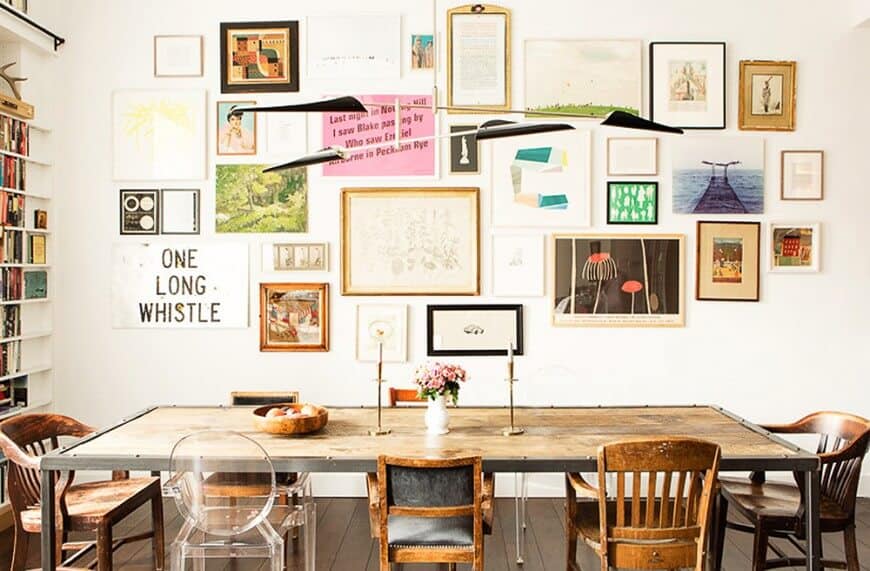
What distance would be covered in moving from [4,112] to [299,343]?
205 cm

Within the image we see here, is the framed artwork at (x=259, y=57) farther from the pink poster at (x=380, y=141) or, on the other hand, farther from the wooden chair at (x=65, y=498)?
the wooden chair at (x=65, y=498)

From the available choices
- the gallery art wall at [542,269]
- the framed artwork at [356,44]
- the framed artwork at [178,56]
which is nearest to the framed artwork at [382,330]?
the gallery art wall at [542,269]

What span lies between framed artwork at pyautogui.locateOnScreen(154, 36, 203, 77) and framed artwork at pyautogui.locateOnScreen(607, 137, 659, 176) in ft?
8.47

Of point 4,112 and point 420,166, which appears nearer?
point 4,112

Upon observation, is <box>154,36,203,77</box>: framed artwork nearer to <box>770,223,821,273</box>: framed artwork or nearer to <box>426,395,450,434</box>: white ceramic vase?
<box>426,395,450,434</box>: white ceramic vase

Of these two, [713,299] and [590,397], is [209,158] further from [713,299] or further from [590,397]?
[713,299]

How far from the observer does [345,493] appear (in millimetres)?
4984

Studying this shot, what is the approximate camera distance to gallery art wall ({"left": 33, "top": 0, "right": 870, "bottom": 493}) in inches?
194

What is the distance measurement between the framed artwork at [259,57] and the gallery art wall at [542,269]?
0.06 m

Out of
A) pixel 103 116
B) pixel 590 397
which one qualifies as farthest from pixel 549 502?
pixel 103 116

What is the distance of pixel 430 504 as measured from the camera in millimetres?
2799

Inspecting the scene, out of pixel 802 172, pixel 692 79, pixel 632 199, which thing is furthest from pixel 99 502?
pixel 802 172

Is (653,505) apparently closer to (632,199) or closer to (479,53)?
(632,199)

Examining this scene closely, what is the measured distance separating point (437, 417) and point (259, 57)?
2.75 metres
